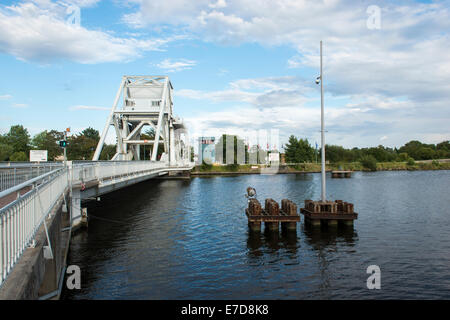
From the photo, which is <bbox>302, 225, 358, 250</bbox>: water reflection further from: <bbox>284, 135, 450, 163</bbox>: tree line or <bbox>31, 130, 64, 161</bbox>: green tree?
<bbox>284, 135, 450, 163</bbox>: tree line

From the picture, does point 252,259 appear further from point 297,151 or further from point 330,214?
point 297,151

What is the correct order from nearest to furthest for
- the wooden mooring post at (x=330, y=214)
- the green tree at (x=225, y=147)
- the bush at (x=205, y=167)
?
the wooden mooring post at (x=330, y=214), the bush at (x=205, y=167), the green tree at (x=225, y=147)

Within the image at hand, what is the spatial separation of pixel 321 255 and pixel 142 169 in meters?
20.1

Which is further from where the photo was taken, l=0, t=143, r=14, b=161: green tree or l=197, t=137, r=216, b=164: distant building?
l=197, t=137, r=216, b=164: distant building

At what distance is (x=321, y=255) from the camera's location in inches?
527

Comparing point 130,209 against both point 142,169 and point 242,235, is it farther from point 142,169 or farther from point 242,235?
point 242,235

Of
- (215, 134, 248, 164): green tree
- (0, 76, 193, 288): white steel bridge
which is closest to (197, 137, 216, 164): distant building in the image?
(215, 134, 248, 164): green tree

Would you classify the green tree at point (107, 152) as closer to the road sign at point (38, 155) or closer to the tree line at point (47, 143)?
the tree line at point (47, 143)

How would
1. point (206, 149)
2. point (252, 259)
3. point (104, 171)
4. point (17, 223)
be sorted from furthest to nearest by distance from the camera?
point (206, 149), point (104, 171), point (252, 259), point (17, 223)

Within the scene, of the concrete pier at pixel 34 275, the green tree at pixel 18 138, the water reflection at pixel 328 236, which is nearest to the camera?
the concrete pier at pixel 34 275

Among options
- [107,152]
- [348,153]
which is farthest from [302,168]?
[107,152]

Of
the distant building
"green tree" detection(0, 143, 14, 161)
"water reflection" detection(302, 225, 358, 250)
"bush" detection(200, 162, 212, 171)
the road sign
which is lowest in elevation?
"water reflection" detection(302, 225, 358, 250)

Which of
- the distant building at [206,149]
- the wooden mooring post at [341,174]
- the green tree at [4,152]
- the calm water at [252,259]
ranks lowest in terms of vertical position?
the calm water at [252,259]

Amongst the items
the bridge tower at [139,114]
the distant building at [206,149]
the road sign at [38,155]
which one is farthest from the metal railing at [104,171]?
the distant building at [206,149]
